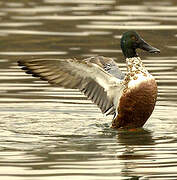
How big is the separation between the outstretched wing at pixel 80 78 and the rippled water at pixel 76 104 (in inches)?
12.4

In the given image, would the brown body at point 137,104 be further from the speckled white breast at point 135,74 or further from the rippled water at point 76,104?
the rippled water at point 76,104

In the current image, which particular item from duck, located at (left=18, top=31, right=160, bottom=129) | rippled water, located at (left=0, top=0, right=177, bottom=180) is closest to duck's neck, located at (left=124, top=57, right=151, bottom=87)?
duck, located at (left=18, top=31, right=160, bottom=129)

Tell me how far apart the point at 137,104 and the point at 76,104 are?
1.56 meters

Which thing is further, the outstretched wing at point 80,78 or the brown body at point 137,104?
Result: the outstretched wing at point 80,78

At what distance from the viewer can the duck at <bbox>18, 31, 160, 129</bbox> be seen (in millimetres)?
11086

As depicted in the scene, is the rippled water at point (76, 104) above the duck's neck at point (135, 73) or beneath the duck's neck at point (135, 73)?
beneath

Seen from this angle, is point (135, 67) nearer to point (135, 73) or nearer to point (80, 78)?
point (135, 73)

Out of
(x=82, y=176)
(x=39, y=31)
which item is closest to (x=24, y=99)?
(x=82, y=176)

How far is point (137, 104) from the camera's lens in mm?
11117

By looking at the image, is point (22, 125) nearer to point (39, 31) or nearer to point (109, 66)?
point (109, 66)

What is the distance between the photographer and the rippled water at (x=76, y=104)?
915 cm

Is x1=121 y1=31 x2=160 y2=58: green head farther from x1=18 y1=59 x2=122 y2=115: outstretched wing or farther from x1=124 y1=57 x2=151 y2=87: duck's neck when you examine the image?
x1=18 y1=59 x2=122 y2=115: outstretched wing

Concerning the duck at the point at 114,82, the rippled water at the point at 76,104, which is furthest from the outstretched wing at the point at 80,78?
the rippled water at the point at 76,104

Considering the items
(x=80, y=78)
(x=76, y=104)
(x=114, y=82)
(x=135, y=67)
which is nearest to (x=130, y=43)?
(x=135, y=67)
